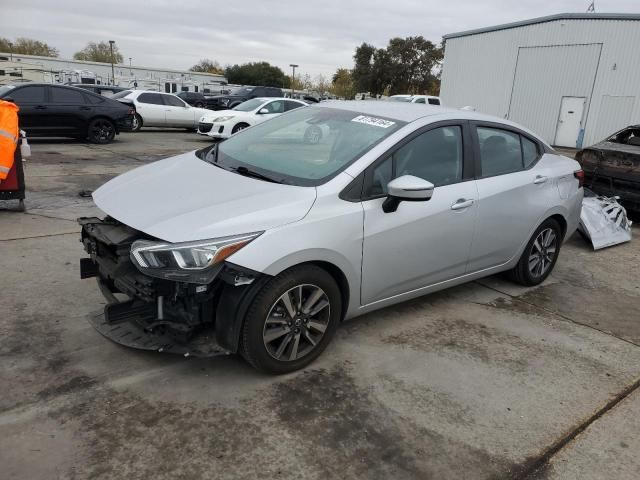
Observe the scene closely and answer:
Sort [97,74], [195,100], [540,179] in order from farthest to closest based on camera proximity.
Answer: [97,74] < [195,100] < [540,179]

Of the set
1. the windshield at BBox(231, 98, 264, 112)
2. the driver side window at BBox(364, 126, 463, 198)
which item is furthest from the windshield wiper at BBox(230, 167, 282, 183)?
the windshield at BBox(231, 98, 264, 112)

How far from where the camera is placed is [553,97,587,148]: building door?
22.4 m

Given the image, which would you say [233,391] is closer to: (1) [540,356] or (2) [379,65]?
(1) [540,356]

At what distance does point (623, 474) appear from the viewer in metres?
2.53

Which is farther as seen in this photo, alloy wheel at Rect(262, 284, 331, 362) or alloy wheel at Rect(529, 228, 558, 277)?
alloy wheel at Rect(529, 228, 558, 277)

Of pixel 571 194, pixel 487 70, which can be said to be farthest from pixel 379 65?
pixel 571 194

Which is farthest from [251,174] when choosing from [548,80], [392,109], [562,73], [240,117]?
[548,80]

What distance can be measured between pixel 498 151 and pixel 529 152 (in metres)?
0.53

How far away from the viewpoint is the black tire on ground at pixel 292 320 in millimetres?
2855

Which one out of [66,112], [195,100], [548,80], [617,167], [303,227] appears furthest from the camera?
[195,100]

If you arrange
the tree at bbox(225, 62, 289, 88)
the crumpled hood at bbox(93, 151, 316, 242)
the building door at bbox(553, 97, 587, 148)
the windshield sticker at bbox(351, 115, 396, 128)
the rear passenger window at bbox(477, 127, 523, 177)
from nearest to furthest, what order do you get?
the crumpled hood at bbox(93, 151, 316, 242) < the windshield sticker at bbox(351, 115, 396, 128) < the rear passenger window at bbox(477, 127, 523, 177) < the building door at bbox(553, 97, 587, 148) < the tree at bbox(225, 62, 289, 88)

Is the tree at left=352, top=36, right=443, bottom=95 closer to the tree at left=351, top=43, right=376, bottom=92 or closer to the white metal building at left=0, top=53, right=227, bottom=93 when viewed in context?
the tree at left=351, top=43, right=376, bottom=92

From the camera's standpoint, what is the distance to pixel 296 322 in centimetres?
306

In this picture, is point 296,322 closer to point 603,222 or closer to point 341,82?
point 603,222
